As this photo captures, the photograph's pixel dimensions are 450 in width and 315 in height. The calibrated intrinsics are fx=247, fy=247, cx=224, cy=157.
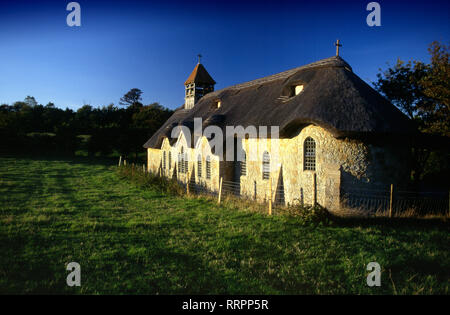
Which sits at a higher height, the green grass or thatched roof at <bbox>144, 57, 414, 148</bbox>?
thatched roof at <bbox>144, 57, 414, 148</bbox>

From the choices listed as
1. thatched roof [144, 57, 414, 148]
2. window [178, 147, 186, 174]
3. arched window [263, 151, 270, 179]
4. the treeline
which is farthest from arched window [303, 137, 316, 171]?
the treeline

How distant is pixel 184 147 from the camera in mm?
20047

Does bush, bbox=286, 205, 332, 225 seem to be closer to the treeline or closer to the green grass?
the green grass

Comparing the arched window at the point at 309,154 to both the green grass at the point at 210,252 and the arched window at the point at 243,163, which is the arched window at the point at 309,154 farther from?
the arched window at the point at 243,163

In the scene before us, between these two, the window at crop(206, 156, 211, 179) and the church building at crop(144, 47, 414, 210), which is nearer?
the church building at crop(144, 47, 414, 210)

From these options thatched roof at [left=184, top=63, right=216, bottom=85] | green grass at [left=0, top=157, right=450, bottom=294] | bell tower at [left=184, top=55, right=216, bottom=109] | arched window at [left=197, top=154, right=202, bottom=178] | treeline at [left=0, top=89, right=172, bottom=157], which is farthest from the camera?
treeline at [left=0, top=89, right=172, bottom=157]

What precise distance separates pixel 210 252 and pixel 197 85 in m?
25.1

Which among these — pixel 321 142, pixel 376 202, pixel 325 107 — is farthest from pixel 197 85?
pixel 376 202

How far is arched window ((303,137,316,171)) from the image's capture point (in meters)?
11.8

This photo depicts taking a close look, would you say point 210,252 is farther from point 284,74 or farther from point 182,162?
point 182,162

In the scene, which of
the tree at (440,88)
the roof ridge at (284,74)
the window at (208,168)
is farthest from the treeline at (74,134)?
the tree at (440,88)

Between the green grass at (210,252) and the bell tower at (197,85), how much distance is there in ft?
66.9
